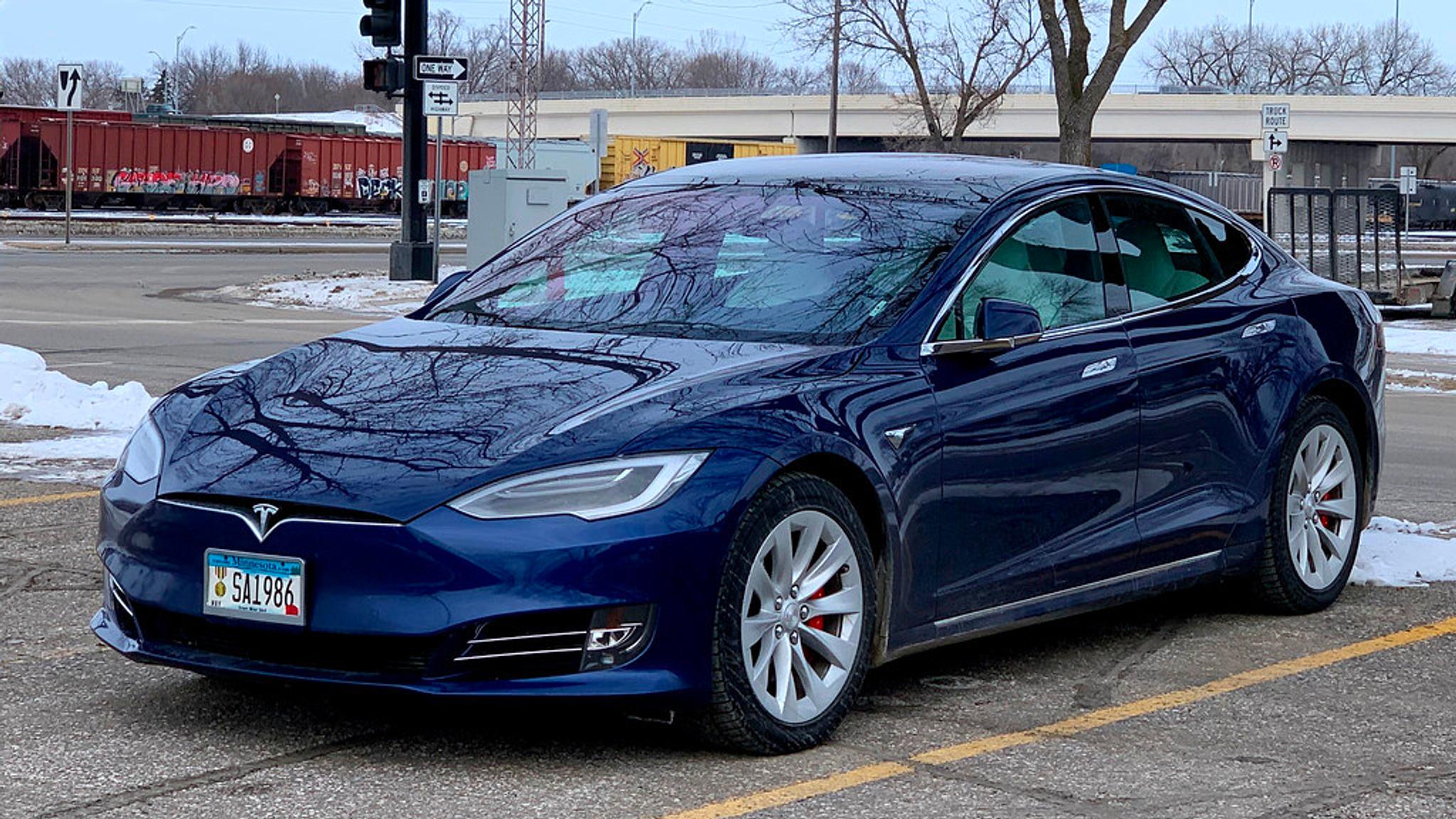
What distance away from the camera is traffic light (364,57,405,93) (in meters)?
25.8

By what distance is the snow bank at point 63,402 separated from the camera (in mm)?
11320

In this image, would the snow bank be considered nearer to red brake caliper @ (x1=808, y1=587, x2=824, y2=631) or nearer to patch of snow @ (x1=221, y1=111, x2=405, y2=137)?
red brake caliper @ (x1=808, y1=587, x2=824, y2=631)

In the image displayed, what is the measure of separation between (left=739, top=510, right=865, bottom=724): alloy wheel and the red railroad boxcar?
182 feet

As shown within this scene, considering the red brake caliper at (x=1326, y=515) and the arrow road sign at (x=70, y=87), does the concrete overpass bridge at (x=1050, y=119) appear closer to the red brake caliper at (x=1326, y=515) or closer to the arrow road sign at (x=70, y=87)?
the arrow road sign at (x=70, y=87)

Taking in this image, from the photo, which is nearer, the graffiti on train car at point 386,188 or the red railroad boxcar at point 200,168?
the red railroad boxcar at point 200,168

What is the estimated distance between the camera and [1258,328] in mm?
6707

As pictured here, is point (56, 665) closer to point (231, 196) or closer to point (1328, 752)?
point (1328, 752)

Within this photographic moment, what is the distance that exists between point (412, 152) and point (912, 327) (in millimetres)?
22028

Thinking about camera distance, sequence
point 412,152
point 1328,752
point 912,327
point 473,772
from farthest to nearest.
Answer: point 412,152 < point 912,327 < point 1328,752 < point 473,772

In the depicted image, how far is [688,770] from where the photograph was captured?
4742 millimetres

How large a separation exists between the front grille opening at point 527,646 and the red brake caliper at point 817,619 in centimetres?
67

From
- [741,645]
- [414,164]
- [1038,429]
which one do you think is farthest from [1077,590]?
[414,164]

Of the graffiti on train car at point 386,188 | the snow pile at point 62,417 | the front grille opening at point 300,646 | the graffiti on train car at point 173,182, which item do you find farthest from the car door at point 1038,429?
the graffiti on train car at point 386,188

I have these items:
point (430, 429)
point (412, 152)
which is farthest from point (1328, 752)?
point (412, 152)
